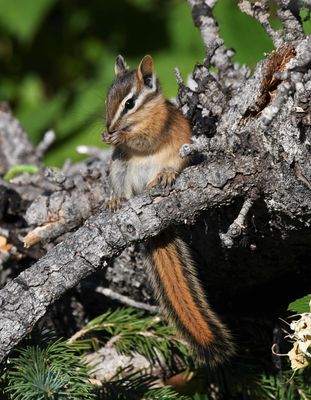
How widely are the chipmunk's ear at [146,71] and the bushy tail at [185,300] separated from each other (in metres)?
0.47

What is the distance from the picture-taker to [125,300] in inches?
80.6

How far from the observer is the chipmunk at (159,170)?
5.60 ft

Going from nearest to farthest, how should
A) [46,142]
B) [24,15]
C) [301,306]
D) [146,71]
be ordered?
[301,306] < [146,71] < [46,142] < [24,15]

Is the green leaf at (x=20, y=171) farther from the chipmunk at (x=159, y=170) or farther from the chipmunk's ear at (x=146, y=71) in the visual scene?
the chipmunk's ear at (x=146, y=71)

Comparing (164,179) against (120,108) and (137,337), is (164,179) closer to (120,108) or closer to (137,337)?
(120,108)

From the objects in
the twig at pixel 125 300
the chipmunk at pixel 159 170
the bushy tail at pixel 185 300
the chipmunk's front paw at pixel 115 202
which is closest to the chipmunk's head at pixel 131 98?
the chipmunk at pixel 159 170

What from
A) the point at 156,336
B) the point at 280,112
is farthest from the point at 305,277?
the point at 280,112

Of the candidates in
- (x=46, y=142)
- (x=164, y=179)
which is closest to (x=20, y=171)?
(x=46, y=142)

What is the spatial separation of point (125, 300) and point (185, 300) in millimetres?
342

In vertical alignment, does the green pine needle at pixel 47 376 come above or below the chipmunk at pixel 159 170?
below

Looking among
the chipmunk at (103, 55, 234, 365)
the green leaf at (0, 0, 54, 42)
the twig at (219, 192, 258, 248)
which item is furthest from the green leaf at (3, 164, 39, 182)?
the green leaf at (0, 0, 54, 42)

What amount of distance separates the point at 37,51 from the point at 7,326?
3246 mm

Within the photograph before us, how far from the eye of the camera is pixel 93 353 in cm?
199

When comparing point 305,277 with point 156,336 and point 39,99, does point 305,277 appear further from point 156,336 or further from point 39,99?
point 39,99
